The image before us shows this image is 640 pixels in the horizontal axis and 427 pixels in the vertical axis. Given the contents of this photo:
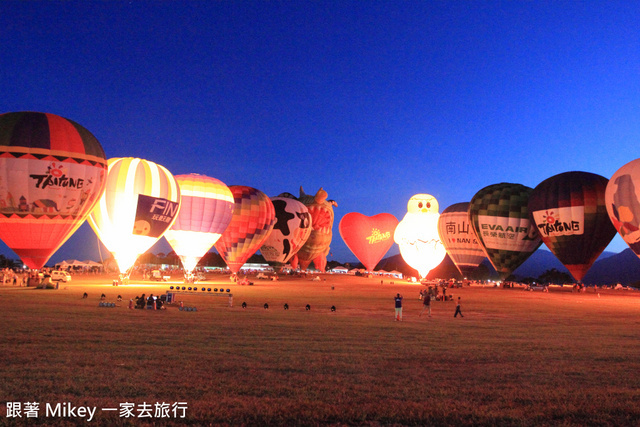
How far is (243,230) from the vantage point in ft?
147

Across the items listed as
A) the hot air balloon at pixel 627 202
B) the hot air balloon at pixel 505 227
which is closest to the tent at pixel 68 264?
the hot air balloon at pixel 505 227

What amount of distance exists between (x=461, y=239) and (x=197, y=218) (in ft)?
88.0

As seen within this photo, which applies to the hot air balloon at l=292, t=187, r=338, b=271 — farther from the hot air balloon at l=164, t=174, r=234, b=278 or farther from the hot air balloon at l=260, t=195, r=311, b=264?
the hot air balloon at l=164, t=174, r=234, b=278


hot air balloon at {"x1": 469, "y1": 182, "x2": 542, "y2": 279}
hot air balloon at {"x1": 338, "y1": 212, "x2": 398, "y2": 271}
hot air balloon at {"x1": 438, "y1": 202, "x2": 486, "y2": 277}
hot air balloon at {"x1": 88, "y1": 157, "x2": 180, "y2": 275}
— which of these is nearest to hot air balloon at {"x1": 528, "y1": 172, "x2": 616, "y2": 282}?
hot air balloon at {"x1": 469, "y1": 182, "x2": 542, "y2": 279}

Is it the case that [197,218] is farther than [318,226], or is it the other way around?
[318,226]

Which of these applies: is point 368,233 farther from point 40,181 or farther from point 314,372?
point 314,372

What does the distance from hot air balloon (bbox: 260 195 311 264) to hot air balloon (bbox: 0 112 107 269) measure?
96.4ft

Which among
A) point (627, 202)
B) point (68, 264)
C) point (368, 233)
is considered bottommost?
point (68, 264)

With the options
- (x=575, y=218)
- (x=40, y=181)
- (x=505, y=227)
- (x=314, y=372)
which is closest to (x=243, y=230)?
(x=40, y=181)

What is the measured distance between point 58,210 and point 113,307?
11.9 meters

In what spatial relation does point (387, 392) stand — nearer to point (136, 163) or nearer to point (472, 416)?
point (472, 416)

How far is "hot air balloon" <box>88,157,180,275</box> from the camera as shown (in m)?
32.2

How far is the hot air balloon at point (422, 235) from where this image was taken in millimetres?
55625

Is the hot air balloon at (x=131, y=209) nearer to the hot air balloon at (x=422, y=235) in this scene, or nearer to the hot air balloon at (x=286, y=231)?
the hot air balloon at (x=286, y=231)
